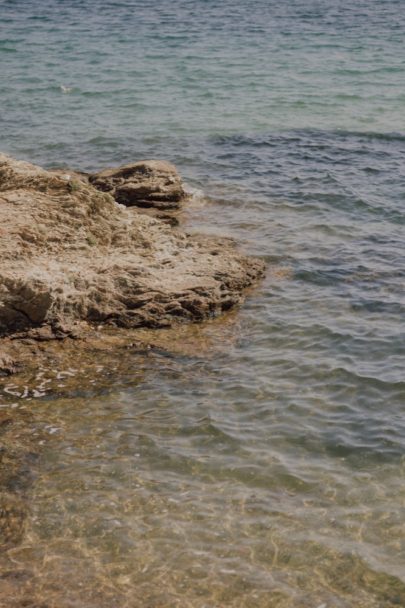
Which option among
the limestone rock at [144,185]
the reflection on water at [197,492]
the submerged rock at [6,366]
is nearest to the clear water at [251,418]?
the reflection on water at [197,492]

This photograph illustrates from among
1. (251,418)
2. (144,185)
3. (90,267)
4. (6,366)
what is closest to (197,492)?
(251,418)

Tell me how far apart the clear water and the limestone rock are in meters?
0.57

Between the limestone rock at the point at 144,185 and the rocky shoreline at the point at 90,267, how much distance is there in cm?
267

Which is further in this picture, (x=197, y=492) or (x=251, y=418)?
(x=251, y=418)

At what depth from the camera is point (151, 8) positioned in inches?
1715

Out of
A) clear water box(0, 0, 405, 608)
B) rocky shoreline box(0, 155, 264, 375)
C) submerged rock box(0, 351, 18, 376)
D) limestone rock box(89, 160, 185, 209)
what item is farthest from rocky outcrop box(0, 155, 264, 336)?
limestone rock box(89, 160, 185, 209)

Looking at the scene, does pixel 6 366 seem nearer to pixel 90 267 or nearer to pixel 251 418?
pixel 90 267

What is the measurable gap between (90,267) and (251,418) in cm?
368

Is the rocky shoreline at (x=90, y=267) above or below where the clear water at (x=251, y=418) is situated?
above

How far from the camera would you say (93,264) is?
11914mm

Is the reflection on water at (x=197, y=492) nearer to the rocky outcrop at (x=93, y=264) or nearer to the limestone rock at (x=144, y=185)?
the rocky outcrop at (x=93, y=264)

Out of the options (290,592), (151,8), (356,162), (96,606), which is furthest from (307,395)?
(151,8)

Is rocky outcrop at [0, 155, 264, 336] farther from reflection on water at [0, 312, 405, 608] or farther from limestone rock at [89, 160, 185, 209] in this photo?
limestone rock at [89, 160, 185, 209]

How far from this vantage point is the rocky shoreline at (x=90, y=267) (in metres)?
11.0
